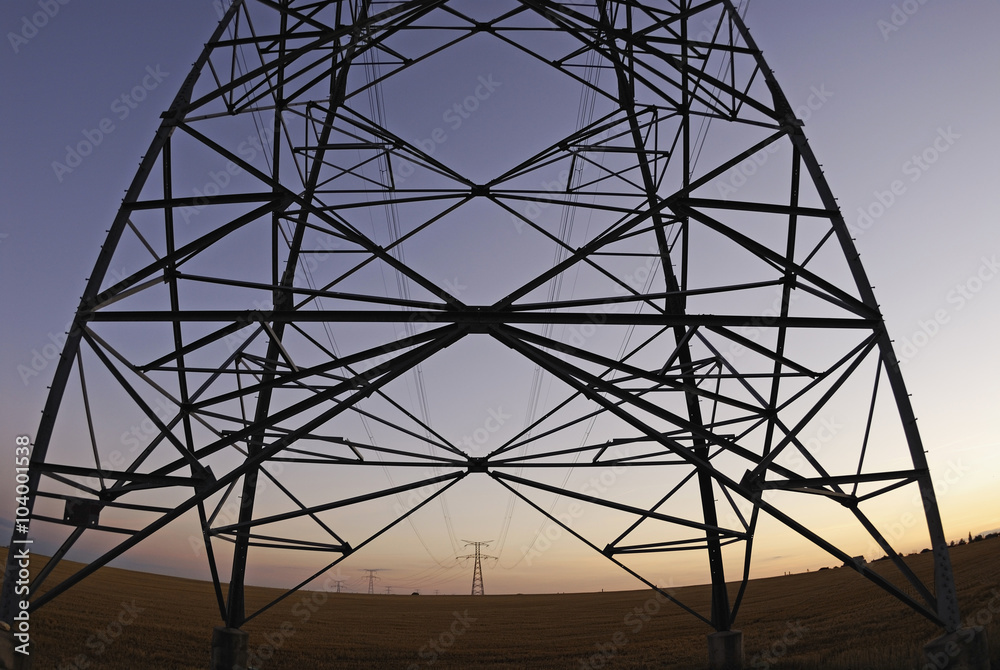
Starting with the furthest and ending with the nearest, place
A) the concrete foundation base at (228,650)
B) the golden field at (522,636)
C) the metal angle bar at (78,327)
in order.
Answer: the golden field at (522,636) < the concrete foundation base at (228,650) < the metal angle bar at (78,327)

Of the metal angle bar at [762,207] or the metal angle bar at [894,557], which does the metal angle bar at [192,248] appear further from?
the metal angle bar at [894,557]

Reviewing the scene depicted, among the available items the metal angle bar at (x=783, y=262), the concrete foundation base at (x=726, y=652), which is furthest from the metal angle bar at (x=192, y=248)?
the concrete foundation base at (x=726, y=652)

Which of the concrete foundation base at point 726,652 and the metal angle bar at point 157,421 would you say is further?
the concrete foundation base at point 726,652

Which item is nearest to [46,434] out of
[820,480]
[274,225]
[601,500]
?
[274,225]

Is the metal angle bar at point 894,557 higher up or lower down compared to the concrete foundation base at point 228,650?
higher up

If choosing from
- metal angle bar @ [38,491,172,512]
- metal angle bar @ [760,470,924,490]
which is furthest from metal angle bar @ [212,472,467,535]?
metal angle bar @ [760,470,924,490]

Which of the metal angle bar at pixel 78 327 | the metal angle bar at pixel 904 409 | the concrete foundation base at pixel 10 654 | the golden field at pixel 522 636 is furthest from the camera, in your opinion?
the golden field at pixel 522 636
